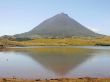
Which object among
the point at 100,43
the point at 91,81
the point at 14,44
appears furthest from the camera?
the point at 100,43

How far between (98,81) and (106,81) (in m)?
0.57

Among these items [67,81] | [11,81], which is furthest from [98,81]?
[11,81]

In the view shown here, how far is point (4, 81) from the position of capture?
19062mm

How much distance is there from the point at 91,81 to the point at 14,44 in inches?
4045

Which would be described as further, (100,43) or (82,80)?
(100,43)

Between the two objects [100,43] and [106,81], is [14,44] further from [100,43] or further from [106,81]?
[106,81]

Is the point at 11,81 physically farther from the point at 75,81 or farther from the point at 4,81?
the point at 75,81

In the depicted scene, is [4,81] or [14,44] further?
[14,44]

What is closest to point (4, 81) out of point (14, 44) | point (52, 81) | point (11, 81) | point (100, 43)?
point (11, 81)

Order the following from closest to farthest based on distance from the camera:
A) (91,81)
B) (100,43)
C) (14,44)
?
1. (91,81)
2. (14,44)
3. (100,43)

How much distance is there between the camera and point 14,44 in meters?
120

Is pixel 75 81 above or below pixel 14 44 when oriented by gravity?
below

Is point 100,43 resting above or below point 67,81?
above

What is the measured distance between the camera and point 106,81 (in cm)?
1914
